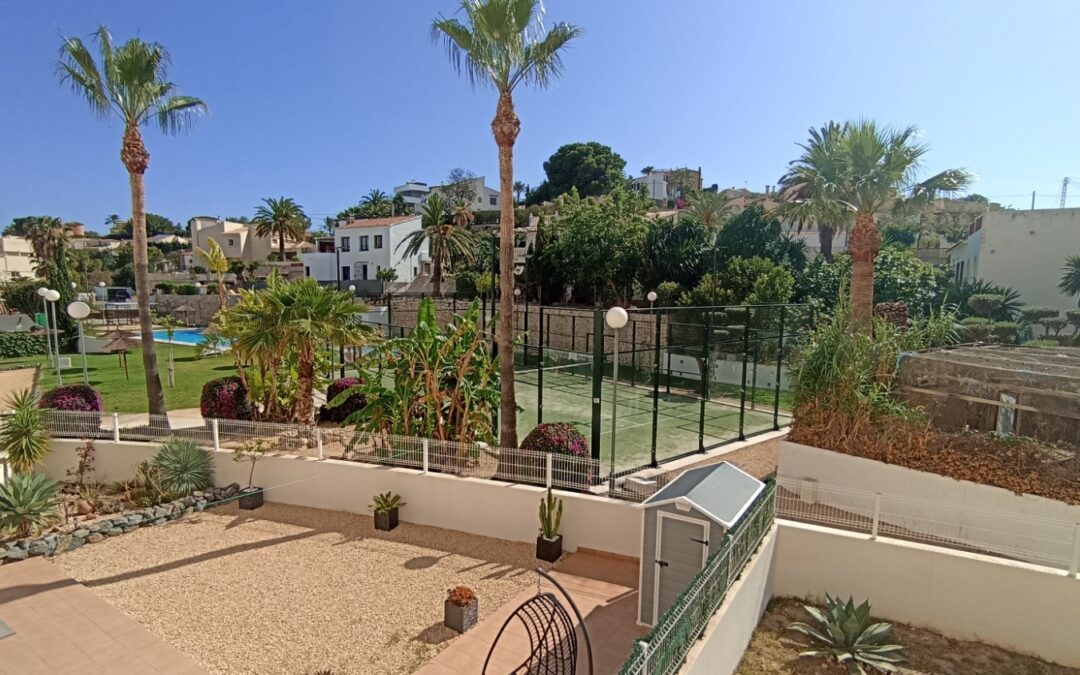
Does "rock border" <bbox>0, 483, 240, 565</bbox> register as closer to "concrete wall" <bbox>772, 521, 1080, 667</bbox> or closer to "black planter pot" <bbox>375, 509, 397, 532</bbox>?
"black planter pot" <bbox>375, 509, 397, 532</bbox>

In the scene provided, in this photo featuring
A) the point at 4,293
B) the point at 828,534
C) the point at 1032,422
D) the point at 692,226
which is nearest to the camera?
the point at 828,534

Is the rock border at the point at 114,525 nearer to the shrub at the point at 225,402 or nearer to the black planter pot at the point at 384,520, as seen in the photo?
the shrub at the point at 225,402

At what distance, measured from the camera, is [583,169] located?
60.3m

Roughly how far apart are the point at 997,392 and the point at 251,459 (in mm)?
12616

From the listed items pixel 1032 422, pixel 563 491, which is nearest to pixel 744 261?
pixel 1032 422

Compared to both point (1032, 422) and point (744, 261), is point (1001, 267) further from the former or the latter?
point (1032, 422)

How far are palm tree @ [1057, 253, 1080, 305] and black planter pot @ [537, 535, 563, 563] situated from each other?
26027 millimetres

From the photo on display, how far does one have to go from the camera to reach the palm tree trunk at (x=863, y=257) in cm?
1166

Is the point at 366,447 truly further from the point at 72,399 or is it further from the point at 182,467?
the point at 72,399

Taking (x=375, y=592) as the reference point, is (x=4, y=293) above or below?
above

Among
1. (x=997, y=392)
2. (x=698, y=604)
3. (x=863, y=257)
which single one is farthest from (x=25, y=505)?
(x=863, y=257)

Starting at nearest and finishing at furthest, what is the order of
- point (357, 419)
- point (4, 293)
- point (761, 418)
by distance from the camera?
point (357, 419) → point (761, 418) → point (4, 293)

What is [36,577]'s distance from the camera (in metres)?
7.59

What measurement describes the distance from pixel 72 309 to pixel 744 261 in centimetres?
2369
